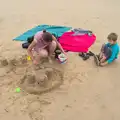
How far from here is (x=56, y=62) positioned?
4387 millimetres

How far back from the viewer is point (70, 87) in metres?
3.83

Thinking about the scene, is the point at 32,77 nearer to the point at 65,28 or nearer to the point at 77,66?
the point at 77,66

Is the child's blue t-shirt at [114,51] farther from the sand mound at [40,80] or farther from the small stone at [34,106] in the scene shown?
the small stone at [34,106]

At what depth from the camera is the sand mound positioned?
374cm

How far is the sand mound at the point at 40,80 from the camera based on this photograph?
12.3 feet

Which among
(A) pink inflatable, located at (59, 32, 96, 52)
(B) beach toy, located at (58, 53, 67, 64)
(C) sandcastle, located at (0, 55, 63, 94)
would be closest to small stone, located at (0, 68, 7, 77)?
(C) sandcastle, located at (0, 55, 63, 94)

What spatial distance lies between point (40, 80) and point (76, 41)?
60.1 inches

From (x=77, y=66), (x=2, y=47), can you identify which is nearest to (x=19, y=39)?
(x=2, y=47)

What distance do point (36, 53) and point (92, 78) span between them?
1.09 m

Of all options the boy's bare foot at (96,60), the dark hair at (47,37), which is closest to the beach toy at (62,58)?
the dark hair at (47,37)

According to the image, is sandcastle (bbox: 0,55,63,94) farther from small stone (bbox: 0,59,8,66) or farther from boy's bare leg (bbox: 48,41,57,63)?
boy's bare leg (bbox: 48,41,57,63)

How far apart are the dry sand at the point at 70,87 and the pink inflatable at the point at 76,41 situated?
5.7 inches

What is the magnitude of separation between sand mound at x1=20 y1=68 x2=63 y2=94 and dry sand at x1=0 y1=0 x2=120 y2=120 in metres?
0.09

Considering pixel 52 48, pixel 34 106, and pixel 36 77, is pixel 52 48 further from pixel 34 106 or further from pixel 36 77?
pixel 34 106
